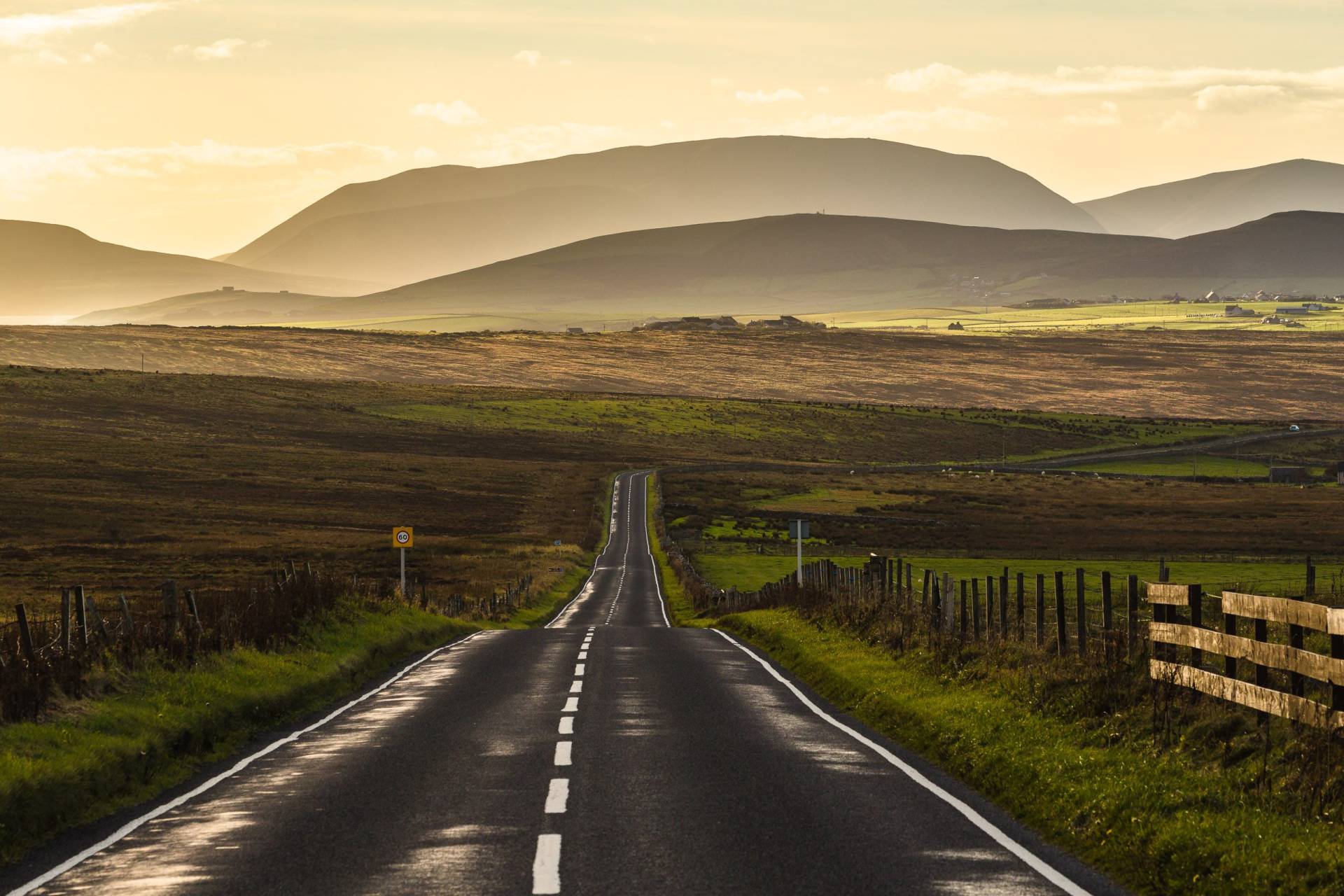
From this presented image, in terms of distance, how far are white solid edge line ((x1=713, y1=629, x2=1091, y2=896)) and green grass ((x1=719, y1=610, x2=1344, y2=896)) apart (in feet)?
1.48

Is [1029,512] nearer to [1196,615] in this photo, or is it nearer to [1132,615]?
[1132,615]

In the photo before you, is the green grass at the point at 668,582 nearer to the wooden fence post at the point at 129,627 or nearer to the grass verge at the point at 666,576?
the grass verge at the point at 666,576

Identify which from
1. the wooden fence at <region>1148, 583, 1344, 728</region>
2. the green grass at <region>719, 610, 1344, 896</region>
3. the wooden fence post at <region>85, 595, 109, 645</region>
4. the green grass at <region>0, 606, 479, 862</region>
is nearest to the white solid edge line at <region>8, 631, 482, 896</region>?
the green grass at <region>0, 606, 479, 862</region>

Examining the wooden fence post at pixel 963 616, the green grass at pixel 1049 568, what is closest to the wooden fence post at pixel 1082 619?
the wooden fence post at pixel 963 616

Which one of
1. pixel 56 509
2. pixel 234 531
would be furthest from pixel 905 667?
pixel 56 509

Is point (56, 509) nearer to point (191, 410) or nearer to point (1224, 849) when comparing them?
point (191, 410)

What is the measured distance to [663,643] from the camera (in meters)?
35.2

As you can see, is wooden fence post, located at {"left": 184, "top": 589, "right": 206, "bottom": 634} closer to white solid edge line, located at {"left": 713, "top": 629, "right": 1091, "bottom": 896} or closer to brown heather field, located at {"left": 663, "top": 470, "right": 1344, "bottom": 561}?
white solid edge line, located at {"left": 713, "top": 629, "right": 1091, "bottom": 896}

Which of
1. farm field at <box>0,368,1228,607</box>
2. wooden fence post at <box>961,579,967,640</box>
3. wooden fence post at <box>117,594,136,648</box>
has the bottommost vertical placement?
farm field at <box>0,368,1228,607</box>

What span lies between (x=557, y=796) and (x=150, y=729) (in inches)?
248

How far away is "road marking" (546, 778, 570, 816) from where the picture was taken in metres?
13.9

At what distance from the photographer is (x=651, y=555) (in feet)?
343

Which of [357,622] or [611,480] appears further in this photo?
[611,480]

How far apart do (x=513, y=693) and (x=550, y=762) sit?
7699 millimetres
